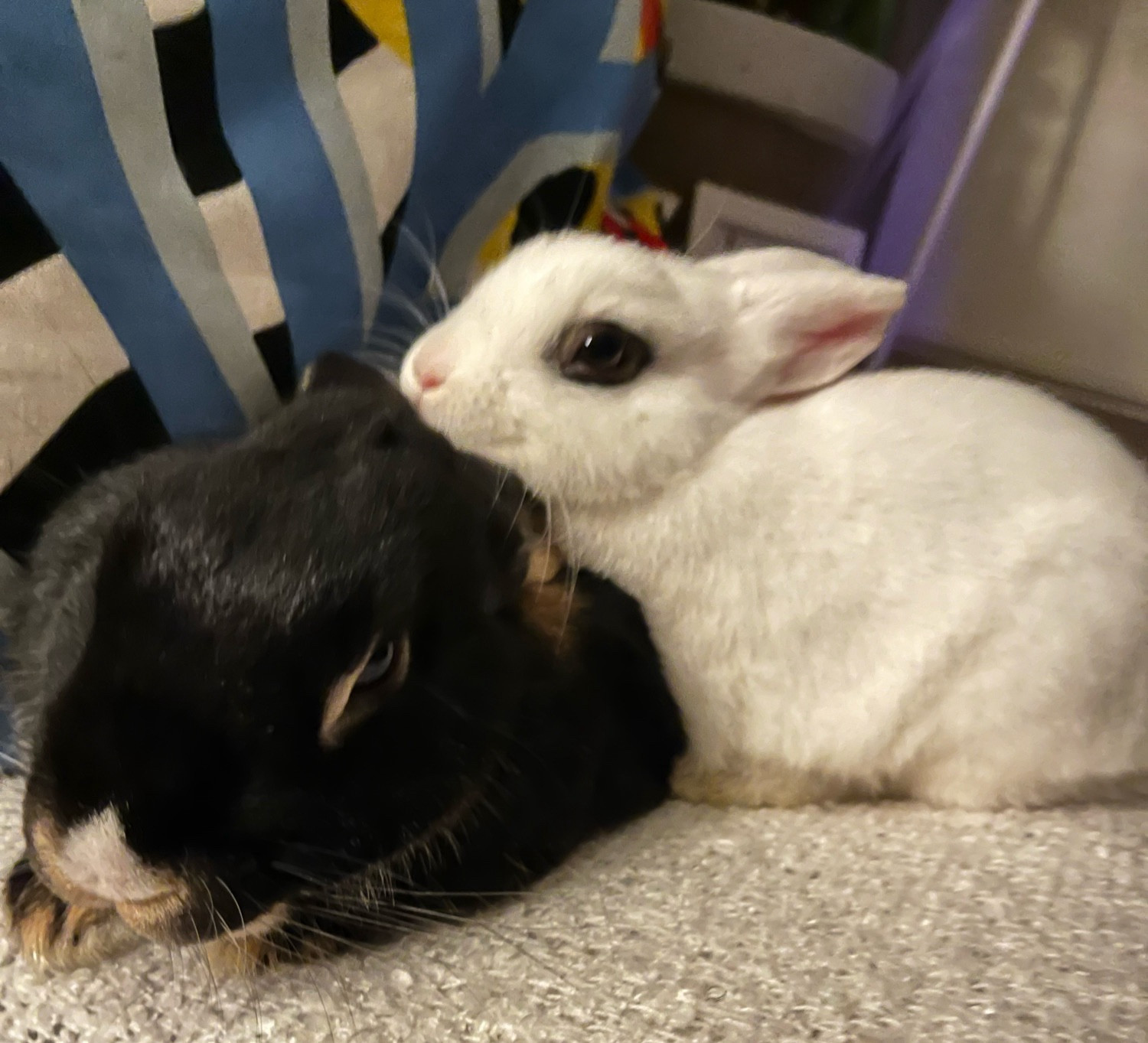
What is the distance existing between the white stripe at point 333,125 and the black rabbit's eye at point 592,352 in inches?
8.9

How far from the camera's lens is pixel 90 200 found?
765 millimetres

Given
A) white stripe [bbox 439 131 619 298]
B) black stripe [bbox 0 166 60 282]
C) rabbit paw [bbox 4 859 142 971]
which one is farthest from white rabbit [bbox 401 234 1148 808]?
rabbit paw [bbox 4 859 142 971]

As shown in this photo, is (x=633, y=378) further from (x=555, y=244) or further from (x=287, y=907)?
(x=287, y=907)

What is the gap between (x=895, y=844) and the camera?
0.80 meters

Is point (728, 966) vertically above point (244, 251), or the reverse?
point (244, 251)

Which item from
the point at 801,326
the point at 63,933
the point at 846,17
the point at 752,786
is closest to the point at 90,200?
the point at 63,933

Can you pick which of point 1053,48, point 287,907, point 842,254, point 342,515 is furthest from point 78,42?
point 1053,48

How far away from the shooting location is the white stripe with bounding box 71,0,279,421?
75cm

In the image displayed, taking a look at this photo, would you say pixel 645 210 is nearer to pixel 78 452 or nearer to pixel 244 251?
pixel 244 251

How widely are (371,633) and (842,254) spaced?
1.24 m

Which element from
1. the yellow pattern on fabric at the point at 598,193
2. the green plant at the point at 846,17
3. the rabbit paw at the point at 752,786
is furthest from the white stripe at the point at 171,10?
the green plant at the point at 846,17

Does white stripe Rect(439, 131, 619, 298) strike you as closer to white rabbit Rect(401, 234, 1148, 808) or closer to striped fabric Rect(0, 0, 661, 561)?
striped fabric Rect(0, 0, 661, 561)

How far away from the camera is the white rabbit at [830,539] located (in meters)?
0.85

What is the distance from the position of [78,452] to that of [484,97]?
0.56 m
